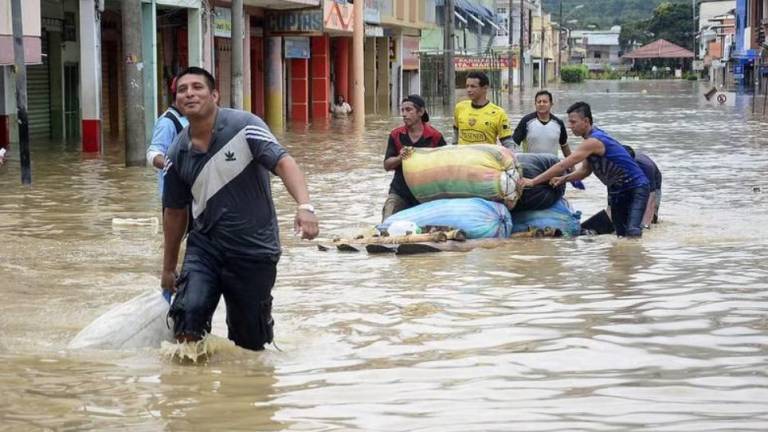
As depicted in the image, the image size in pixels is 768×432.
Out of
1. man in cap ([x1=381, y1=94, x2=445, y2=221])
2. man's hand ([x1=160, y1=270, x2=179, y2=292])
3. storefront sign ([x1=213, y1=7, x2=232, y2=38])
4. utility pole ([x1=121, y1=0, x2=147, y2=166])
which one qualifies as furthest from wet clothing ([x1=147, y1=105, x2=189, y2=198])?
storefront sign ([x1=213, y1=7, x2=232, y2=38])

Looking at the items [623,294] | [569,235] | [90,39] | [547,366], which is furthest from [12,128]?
[547,366]

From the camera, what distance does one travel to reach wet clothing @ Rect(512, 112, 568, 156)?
44.2ft

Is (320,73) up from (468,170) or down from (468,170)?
up

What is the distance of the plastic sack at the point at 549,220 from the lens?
1229 centimetres

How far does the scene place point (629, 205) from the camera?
12.0 meters

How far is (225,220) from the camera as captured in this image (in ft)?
21.7

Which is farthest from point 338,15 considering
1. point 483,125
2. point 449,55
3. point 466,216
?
point 466,216

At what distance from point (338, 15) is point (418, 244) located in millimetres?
30547

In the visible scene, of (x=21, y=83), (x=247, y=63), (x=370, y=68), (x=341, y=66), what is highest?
(x=247, y=63)

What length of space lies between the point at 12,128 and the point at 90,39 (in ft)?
13.3

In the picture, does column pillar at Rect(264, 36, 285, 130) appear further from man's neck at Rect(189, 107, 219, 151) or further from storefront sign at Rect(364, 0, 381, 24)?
man's neck at Rect(189, 107, 219, 151)

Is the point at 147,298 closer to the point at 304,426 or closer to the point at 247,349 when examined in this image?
the point at 247,349

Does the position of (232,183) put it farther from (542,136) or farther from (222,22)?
(222,22)

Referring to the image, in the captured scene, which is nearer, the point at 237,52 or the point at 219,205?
the point at 219,205
